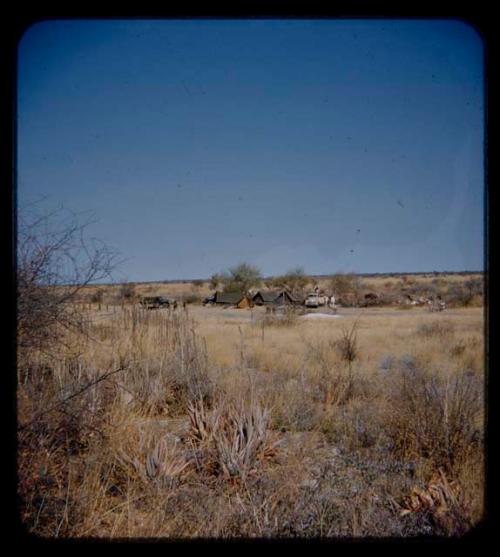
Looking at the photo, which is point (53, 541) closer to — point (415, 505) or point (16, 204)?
point (16, 204)

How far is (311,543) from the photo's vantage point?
2330mm

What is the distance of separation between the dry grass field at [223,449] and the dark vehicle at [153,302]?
0.46 meters

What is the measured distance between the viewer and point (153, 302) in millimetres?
6273

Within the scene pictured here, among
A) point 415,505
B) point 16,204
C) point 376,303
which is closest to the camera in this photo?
point 16,204

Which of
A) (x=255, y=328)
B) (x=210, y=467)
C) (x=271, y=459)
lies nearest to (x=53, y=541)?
(x=210, y=467)

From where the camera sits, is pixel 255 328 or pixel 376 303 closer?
pixel 255 328

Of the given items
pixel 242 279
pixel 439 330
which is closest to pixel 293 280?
pixel 242 279

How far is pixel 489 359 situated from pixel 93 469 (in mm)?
2465

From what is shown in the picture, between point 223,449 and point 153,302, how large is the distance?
10.9ft

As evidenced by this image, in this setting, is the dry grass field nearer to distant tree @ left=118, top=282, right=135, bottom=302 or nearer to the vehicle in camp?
distant tree @ left=118, top=282, right=135, bottom=302

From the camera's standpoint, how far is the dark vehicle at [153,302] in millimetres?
6008

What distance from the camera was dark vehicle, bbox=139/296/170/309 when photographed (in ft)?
19.7

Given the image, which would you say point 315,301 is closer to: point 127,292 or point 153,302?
point 153,302

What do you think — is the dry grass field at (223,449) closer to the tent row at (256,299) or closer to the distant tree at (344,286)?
the tent row at (256,299)
